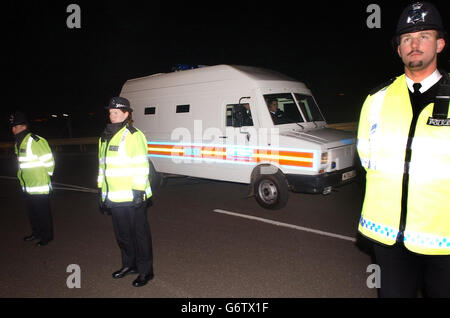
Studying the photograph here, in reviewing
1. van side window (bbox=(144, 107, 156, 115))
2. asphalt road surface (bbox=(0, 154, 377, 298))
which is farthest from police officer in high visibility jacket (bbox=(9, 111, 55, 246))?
van side window (bbox=(144, 107, 156, 115))

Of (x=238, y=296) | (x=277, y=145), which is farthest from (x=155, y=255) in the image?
(x=277, y=145)

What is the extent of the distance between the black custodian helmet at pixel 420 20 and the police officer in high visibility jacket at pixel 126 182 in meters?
2.73

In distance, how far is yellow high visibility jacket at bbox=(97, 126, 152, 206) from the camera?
3631 mm

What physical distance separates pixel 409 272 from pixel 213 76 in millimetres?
6050

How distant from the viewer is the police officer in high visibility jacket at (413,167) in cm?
167

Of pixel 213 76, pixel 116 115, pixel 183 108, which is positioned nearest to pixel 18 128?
pixel 116 115

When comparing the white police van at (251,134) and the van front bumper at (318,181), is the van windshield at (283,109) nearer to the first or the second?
the white police van at (251,134)

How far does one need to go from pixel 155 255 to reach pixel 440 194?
3.69 m

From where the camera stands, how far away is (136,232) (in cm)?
371

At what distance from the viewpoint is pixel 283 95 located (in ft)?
22.7

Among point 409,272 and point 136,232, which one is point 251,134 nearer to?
point 136,232

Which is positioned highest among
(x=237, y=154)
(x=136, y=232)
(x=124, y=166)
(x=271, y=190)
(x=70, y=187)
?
(x=124, y=166)

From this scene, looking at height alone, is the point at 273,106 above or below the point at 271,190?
above
